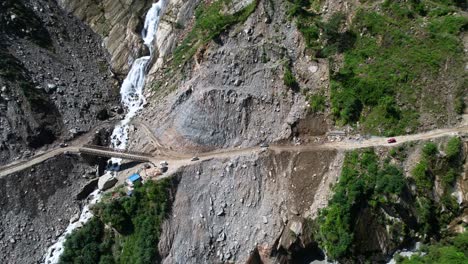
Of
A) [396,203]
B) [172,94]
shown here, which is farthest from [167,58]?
[396,203]

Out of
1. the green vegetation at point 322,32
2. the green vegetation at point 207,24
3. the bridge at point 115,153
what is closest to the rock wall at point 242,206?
the bridge at point 115,153

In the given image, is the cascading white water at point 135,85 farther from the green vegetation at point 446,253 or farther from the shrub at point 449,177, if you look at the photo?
the shrub at point 449,177

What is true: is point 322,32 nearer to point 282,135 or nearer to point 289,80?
point 289,80

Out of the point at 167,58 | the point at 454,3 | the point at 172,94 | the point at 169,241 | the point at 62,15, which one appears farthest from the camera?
the point at 62,15

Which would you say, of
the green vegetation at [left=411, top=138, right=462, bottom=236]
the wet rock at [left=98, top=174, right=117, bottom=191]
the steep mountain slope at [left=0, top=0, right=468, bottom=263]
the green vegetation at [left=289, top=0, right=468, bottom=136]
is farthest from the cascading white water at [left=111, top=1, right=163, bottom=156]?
the green vegetation at [left=411, top=138, right=462, bottom=236]

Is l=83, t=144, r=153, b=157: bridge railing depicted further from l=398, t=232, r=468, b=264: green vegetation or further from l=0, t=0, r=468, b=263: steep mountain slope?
l=398, t=232, r=468, b=264: green vegetation

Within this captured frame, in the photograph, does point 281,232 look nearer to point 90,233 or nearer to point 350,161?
point 350,161
